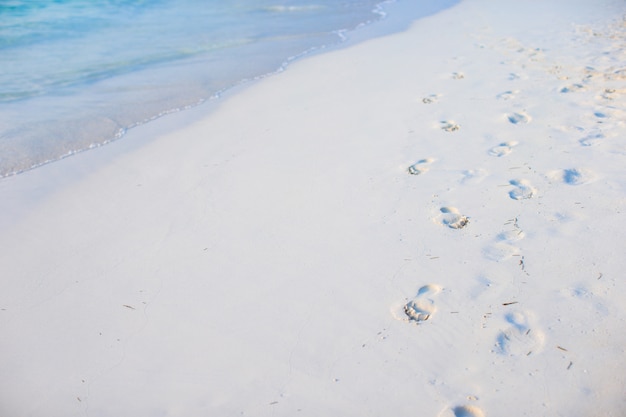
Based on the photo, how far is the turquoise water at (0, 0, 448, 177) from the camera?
4.78 metres

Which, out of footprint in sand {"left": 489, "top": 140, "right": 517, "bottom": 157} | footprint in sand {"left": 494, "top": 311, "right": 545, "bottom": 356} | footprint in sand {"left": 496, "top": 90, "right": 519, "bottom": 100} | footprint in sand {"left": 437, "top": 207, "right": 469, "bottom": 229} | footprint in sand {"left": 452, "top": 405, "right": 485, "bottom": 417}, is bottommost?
footprint in sand {"left": 452, "top": 405, "right": 485, "bottom": 417}

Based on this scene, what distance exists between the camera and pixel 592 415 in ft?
5.69

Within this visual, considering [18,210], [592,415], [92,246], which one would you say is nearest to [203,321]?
[92,246]

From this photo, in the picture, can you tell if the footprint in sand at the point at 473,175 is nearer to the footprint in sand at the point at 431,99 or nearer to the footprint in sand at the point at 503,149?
the footprint in sand at the point at 503,149

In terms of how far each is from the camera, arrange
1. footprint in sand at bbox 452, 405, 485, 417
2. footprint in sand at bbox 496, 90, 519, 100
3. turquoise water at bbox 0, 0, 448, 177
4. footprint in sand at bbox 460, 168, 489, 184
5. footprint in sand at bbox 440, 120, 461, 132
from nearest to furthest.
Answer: footprint in sand at bbox 452, 405, 485, 417 → footprint in sand at bbox 460, 168, 489, 184 → footprint in sand at bbox 440, 120, 461, 132 → footprint in sand at bbox 496, 90, 519, 100 → turquoise water at bbox 0, 0, 448, 177

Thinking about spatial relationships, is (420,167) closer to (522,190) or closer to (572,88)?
(522,190)

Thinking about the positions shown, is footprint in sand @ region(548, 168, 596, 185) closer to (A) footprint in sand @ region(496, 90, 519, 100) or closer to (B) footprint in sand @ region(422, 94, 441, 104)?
(A) footprint in sand @ region(496, 90, 519, 100)

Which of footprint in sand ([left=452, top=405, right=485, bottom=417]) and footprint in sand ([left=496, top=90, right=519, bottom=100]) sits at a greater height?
footprint in sand ([left=496, top=90, right=519, bottom=100])

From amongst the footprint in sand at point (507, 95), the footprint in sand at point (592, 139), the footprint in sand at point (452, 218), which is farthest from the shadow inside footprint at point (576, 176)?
the footprint in sand at point (507, 95)

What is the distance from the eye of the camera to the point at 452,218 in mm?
2869

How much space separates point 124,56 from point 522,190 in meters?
6.51

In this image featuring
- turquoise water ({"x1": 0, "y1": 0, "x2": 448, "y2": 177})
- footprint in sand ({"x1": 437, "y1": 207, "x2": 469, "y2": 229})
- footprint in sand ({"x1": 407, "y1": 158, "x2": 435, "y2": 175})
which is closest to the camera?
footprint in sand ({"x1": 437, "y1": 207, "x2": 469, "y2": 229})

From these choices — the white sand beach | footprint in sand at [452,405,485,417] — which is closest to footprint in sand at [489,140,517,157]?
the white sand beach

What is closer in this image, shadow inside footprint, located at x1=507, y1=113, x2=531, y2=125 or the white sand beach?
the white sand beach
